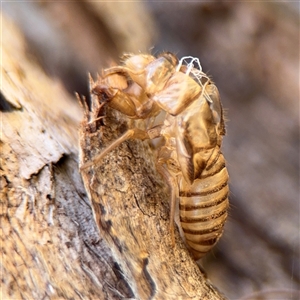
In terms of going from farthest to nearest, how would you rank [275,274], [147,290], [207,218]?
[275,274], [207,218], [147,290]

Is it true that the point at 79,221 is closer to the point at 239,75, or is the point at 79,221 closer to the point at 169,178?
the point at 169,178

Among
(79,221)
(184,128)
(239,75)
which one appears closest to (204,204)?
(184,128)

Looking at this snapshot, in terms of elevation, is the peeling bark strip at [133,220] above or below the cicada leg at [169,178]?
below

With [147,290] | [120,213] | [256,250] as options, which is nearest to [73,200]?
[120,213]

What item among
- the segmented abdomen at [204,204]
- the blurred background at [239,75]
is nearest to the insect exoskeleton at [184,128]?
the segmented abdomen at [204,204]

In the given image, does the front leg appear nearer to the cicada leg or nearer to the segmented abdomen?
the cicada leg

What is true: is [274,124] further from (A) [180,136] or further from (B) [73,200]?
(B) [73,200]

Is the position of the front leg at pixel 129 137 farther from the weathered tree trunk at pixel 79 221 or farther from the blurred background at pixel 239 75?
the blurred background at pixel 239 75
